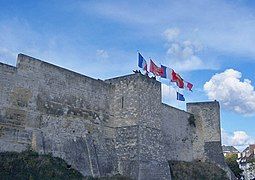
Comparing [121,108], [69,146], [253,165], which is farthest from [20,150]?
[253,165]

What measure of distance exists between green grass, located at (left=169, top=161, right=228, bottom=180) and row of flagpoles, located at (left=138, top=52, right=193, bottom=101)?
493cm

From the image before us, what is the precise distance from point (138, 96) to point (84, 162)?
4.56 m

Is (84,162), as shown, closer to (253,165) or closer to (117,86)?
(117,86)

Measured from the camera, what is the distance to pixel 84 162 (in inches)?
750

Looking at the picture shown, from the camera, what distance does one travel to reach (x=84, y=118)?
65.7ft

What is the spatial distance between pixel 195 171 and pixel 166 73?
6666 millimetres

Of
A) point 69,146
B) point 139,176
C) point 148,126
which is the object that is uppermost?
point 148,126

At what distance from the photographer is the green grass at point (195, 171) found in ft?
79.7

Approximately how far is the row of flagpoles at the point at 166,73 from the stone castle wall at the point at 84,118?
→ 1209 mm

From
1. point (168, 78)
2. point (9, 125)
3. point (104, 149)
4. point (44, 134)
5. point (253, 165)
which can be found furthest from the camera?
point (253, 165)

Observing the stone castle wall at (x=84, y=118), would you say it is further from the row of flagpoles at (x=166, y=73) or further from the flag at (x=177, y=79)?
the flag at (x=177, y=79)

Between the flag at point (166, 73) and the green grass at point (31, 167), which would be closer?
the green grass at point (31, 167)

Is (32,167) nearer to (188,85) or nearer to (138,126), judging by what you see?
(138,126)

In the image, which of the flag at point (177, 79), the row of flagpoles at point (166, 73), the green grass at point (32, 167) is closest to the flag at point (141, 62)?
the row of flagpoles at point (166, 73)
